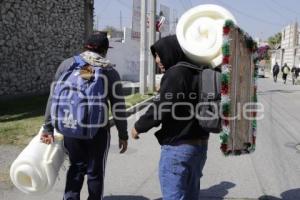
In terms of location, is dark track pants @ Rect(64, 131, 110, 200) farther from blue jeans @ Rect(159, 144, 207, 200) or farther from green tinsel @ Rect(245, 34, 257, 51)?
green tinsel @ Rect(245, 34, 257, 51)

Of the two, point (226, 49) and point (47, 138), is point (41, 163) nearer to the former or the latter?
point (47, 138)

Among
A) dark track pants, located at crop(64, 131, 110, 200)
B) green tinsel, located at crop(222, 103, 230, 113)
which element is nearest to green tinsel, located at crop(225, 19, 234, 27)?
green tinsel, located at crop(222, 103, 230, 113)

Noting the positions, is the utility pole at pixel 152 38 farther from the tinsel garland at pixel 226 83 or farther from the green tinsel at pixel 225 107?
the green tinsel at pixel 225 107

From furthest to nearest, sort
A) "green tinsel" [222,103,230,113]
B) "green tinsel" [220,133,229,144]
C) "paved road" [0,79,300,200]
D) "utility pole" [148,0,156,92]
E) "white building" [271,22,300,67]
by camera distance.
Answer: "white building" [271,22,300,67] → "utility pole" [148,0,156,92] → "paved road" [0,79,300,200] → "green tinsel" [220,133,229,144] → "green tinsel" [222,103,230,113]

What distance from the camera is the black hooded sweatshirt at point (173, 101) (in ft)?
12.0

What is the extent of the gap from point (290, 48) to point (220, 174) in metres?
63.9

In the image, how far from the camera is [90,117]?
163 inches

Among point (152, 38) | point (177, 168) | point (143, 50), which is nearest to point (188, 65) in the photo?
point (177, 168)

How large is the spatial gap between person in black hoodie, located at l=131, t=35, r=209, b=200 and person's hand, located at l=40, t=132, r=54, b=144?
0.96 meters

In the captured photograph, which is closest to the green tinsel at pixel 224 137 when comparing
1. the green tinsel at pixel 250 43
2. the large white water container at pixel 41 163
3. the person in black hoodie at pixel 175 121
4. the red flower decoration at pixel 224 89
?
the person in black hoodie at pixel 175 121

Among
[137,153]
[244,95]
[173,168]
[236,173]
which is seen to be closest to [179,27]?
[244,95]

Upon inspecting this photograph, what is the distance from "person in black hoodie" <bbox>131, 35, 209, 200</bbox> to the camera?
12.0ft

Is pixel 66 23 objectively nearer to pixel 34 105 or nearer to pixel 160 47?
pixel 34 105

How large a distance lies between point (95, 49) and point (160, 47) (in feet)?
2.70
